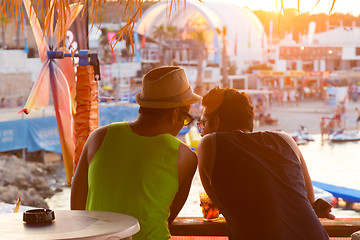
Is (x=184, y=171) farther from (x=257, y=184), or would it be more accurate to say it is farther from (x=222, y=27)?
(x=222, y=27)

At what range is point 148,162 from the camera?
4.22 ft

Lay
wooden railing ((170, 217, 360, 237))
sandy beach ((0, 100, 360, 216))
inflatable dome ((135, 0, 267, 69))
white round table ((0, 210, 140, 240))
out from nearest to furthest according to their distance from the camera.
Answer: white round table ((0, 210, 140, 240)) < wooden railing ((170, 217, 360, 237)) < sandy beach ((0, 100, 360, 216)) < inflatable dome ((135, 0, 267, 69))

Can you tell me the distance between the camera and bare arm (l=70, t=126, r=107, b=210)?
4.47 feet

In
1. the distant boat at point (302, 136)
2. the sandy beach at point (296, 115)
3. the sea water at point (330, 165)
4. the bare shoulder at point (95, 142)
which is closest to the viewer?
the bare shoulder at point (95, 142)

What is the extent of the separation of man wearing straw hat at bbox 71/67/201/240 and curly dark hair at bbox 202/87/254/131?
0.06 m

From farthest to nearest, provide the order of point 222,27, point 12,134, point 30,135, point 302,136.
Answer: point 222,27
point 302,136
point 30,135
point 12,134

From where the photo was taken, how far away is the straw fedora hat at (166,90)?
136cm

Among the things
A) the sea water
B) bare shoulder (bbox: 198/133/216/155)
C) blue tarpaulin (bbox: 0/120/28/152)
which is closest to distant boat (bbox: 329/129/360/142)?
the sea water

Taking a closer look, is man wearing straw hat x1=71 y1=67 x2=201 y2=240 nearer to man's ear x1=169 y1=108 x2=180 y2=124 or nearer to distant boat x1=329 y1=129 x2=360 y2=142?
man's ear x1=169 y1=108 x2=180 y2=124

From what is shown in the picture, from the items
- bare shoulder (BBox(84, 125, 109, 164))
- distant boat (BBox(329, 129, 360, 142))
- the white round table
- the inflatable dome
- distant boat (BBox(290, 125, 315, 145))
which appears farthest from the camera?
the inflatable dome

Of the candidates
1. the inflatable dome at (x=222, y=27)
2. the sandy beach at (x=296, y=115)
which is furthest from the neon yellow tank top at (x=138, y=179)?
the inflatable dome at (x=222, y=27)

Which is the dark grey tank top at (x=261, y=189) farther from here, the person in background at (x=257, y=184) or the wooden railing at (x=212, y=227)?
the wooden railing at (x=212, y=227)

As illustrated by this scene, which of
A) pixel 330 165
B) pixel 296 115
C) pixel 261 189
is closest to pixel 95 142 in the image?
pixel 261 189

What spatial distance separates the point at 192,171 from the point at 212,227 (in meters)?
0.35
